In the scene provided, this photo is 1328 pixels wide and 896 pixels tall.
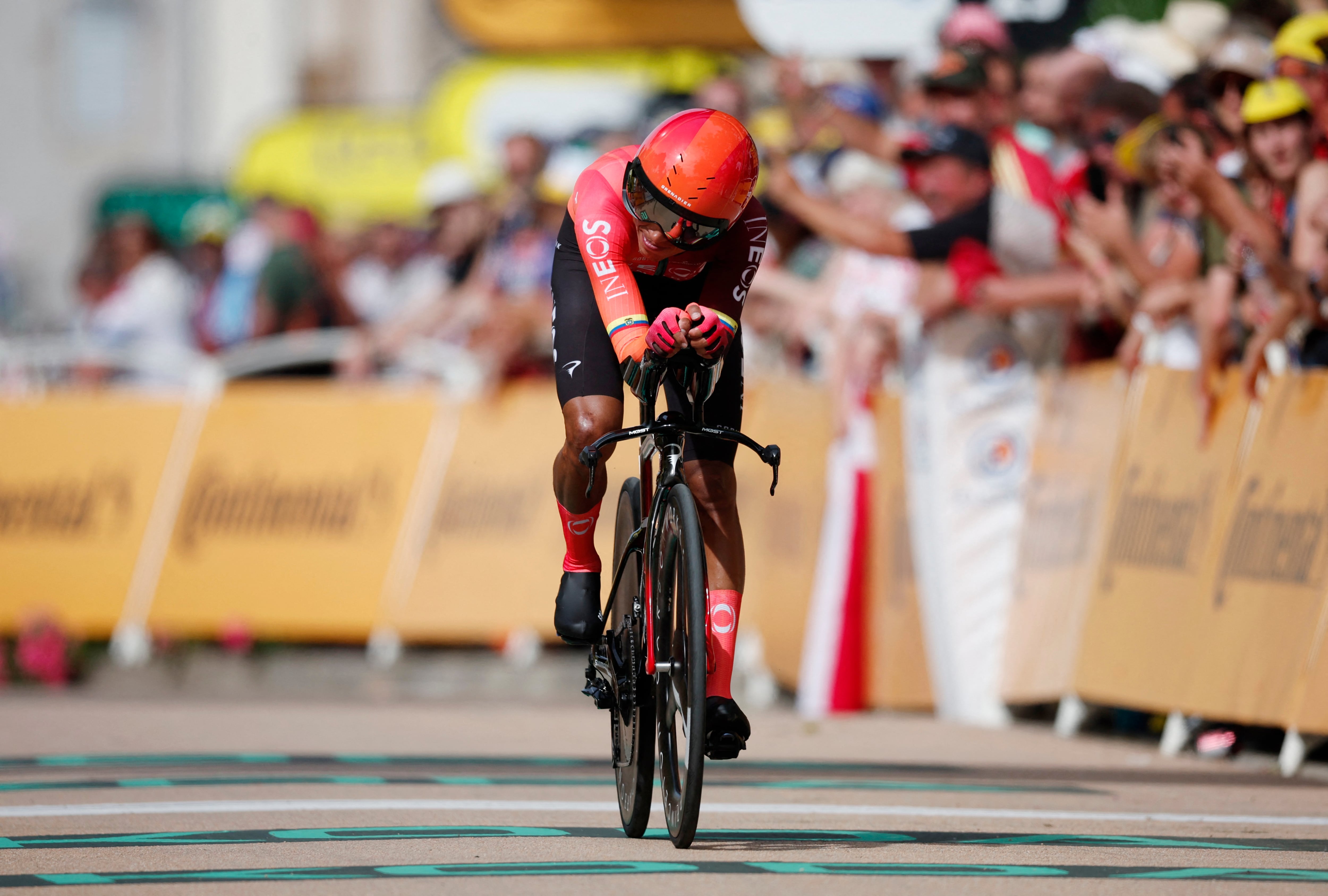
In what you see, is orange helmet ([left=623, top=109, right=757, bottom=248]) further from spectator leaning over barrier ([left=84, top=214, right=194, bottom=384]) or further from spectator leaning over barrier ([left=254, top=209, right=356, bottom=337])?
spectator leaning over barrier ([left=84, top=214, right=194, bottom=384])

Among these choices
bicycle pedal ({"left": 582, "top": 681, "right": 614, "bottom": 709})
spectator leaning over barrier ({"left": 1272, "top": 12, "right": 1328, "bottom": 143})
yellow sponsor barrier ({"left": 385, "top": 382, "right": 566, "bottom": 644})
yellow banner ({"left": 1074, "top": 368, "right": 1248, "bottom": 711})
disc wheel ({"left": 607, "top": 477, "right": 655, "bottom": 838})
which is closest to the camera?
disc wheel ({"left": 607, "top": 477, "right": 655, "bottom": 838})

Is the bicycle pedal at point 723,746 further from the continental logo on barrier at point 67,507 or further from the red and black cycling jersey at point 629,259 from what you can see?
the continental logo on barrier at point 67,507

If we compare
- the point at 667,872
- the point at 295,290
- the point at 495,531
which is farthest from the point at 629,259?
the point at 295,290

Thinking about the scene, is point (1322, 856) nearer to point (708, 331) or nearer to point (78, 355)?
point (708, 331)

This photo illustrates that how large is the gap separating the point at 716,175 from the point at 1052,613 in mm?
4875

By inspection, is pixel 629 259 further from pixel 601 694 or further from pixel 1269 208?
pixel 1269 208

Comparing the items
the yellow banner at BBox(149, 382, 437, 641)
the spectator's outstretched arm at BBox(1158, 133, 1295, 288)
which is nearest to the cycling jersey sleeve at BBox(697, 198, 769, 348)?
the spectator's outstretched arm at BBox(1158, 133, 1295, 288)

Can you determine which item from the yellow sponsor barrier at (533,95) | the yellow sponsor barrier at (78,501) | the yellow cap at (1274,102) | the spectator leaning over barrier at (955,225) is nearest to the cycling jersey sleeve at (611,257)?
the yellow cap at (1274,102)

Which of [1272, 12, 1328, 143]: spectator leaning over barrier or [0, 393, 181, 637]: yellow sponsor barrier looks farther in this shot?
[0, 393, 181, 637]: yellow sponsor barrier

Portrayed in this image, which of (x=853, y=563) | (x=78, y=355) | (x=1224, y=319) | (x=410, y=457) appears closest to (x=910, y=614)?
(x=853, y=563)

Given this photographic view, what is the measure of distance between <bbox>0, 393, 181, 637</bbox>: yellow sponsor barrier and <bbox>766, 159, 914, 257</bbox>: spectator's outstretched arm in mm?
5504

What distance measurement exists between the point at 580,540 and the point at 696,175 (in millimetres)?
1365

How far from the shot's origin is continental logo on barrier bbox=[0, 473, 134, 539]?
1358 cm

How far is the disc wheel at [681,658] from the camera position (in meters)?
5.45
